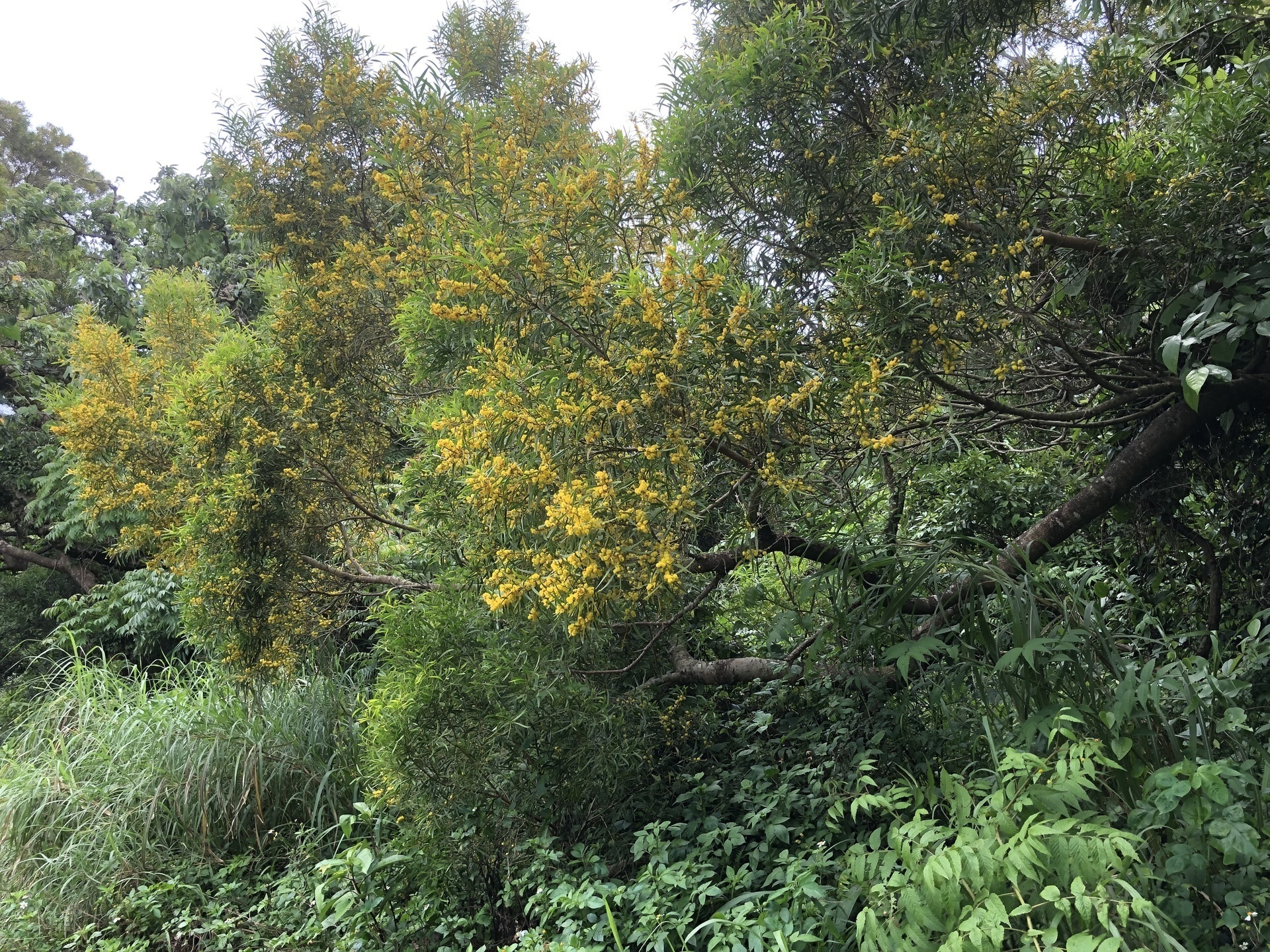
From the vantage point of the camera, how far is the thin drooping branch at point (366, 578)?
3600mm

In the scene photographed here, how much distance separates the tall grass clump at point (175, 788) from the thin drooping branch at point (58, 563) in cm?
330

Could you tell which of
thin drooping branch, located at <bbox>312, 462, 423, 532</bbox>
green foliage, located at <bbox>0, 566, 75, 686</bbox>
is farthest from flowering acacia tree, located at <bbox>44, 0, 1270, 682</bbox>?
green foliage, located at <bbox>0, 566, 75, 686</bbox>

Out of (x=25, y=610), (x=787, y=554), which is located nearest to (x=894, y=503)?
(x=787, y=554)

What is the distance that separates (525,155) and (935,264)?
48.3 inches

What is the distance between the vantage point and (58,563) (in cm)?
731

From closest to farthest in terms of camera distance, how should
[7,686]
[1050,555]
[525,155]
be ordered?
[525,155]
[1050,555]
[7,686]

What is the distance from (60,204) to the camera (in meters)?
8.52

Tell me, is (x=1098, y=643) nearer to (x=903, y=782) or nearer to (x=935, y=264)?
(x=903, y=782)

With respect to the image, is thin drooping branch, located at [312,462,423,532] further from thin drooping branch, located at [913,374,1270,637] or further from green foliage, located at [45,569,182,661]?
green foliage, located at [45,569,182,661]

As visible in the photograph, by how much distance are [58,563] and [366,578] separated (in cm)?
524

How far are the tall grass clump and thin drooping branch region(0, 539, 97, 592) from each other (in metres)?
3.30

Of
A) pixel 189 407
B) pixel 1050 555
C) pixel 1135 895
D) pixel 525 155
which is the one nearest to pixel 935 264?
pixel 525 155

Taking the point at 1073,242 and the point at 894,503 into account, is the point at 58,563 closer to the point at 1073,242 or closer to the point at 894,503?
the point at 894,503

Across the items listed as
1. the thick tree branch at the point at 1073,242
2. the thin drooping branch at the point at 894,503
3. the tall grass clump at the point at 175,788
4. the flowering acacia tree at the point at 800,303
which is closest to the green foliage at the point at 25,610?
the tall grass clump at the point at 175,788
